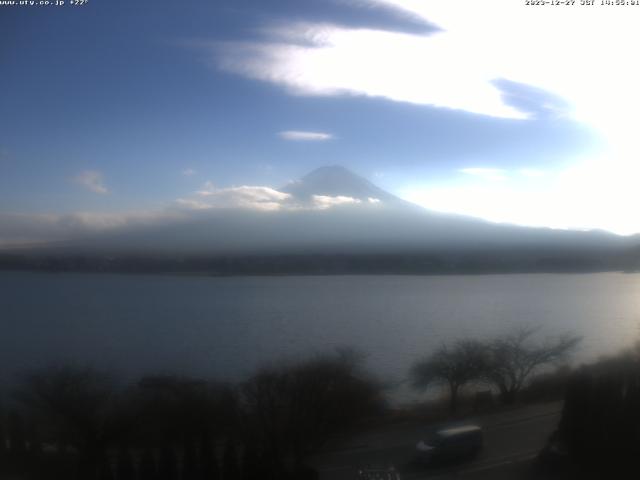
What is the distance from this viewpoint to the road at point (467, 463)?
3.39 meters

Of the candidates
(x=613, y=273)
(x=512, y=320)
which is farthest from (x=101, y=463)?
(x=613, y=273)

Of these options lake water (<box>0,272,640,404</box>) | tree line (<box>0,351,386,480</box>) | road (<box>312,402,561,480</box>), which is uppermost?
lake water (<box>0,272,640,404</box>)

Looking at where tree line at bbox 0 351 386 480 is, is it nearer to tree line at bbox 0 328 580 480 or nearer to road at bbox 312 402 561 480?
tree line at bbox 0 328 580 480

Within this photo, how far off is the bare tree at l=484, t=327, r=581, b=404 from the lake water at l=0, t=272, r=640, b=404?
2.9 inches

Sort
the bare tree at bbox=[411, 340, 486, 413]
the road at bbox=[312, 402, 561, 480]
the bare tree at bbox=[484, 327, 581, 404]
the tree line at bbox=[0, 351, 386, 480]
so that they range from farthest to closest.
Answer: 1. the bare tree at bbox=[484, 327, 581, 404]
2. the bare tree at bbox=[411, 340, 486, 413]
3. the road at bbox=[312, 402, 561, 480]
4. the tree line at bbox=[0, 351, 386, 480]

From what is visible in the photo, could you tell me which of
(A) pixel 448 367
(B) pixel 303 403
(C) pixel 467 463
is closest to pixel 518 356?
(A) pixel 448 367

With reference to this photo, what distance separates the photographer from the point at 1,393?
342 centimetres

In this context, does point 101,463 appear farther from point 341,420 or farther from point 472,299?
point 472,299

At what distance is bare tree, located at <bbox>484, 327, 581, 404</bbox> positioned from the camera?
3.70 m

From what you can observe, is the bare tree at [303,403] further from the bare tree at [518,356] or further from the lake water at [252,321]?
the bare tree at [518,356]

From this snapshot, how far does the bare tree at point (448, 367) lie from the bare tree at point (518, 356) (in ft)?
0.46

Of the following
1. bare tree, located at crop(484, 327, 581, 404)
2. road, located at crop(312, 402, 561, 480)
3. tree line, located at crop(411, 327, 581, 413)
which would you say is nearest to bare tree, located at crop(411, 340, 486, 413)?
tree line, located at crop(411, 327, 581, 413)

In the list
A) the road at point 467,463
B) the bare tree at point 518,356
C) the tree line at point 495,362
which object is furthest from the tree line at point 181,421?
the bare tree at point 518,356

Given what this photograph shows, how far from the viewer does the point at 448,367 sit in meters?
3.58
